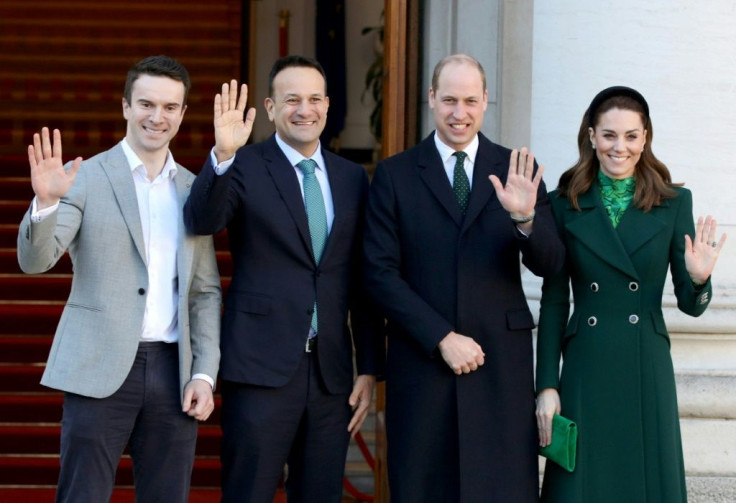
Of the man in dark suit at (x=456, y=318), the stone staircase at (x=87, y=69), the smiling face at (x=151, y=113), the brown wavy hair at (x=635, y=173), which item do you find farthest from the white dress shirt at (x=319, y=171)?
the stone staircase at (x=87, y=69)

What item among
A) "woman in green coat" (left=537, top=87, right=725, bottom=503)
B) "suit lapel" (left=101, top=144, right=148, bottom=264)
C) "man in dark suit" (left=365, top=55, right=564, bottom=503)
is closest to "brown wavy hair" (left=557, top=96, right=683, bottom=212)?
"woman in green coat" (left=537, top=87, right=725, bottom=503)

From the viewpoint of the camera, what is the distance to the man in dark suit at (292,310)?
374 centimetres

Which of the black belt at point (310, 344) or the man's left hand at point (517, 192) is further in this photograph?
the black belt at point (310, 344)

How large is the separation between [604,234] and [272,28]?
790 cm

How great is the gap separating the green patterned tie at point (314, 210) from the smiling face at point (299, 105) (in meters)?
0.06

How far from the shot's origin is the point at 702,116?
4.84m

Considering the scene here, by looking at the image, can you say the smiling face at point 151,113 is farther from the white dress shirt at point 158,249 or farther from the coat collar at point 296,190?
the coat collar at point 296,190

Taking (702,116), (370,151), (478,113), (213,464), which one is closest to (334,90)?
(370,151)

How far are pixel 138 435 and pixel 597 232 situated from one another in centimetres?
148

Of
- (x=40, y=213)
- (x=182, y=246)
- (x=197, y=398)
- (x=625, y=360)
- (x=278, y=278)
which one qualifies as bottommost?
(x=197, y=398)

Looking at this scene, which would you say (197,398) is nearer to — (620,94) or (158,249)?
(158,249)

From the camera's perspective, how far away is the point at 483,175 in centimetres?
380

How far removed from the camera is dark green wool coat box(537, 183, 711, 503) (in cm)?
357

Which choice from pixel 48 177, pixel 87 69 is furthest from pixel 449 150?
pixel 87 69
